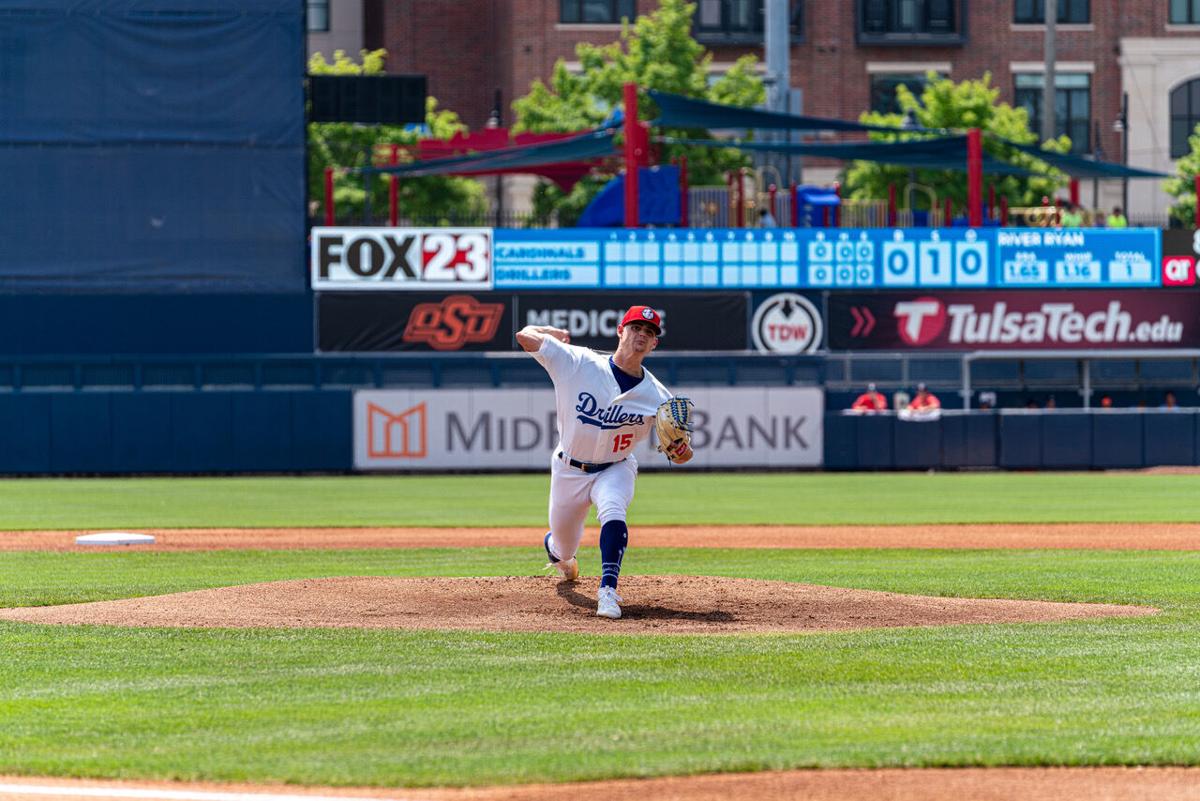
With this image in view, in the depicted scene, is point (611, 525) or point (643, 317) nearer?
point (643, 317)

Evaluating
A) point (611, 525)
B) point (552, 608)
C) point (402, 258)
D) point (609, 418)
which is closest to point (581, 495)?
point (611, 525)

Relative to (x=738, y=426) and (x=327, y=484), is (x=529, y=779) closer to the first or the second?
(x=327, y=484)

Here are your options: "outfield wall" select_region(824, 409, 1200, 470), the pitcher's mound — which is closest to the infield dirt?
the pitcher's mound

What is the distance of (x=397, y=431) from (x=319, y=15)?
30.7 meters

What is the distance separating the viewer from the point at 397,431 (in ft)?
102

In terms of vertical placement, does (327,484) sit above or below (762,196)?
below

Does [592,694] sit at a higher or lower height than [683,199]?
lower

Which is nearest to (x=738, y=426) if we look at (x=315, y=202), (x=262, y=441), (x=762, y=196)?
(x=762, y=196)

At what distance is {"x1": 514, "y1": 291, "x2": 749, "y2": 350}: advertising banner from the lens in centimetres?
3159

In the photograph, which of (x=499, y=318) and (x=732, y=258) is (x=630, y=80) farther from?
(x=499, y=318)

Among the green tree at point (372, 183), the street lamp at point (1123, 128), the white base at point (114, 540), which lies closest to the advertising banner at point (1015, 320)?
the green tree at point (372, 183)

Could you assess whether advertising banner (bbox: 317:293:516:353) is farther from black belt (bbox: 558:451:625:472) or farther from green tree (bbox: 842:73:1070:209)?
black belt (bbox: 558:451:625:472)

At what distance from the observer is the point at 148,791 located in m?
5.50

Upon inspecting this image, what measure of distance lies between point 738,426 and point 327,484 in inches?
297
